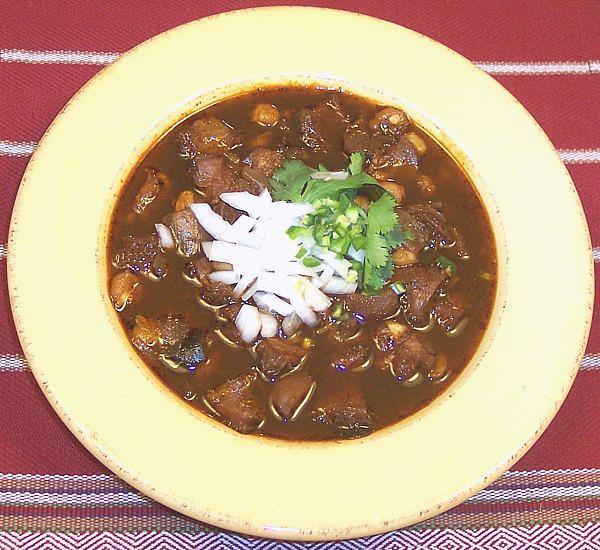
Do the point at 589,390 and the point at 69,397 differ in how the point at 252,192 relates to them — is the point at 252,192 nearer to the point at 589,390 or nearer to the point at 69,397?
the point at 69,397

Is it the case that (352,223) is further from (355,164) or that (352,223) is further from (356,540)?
(356,540)

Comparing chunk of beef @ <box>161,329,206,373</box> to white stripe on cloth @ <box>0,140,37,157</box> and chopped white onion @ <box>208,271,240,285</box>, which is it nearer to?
chopped white onion @ <box>208,271,240,285</box>

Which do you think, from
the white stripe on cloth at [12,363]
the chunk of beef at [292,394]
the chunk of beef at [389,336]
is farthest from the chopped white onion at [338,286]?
the white stripe on cloth at [12,363]

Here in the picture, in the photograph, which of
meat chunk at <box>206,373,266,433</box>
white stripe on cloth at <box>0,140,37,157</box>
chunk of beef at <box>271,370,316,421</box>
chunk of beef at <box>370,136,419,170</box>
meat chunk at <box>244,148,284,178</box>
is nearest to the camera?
meat chunk at <box>206,373,266,433</box>

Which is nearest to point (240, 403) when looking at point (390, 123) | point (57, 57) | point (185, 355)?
point (185, 355)

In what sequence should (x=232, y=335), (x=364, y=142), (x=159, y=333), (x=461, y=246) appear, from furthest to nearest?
(x=364, y=142), (x=461, y=246), (x=232, y=335), (x=159, y=333)

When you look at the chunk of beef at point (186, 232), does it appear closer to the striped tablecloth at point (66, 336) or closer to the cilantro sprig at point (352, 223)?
the cilantro sprig at point (352, 223)

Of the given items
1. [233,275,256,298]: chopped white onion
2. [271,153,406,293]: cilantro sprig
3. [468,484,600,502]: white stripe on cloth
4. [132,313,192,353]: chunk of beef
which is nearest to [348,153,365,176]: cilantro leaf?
[271,153,406,293]: cilantro sprig
